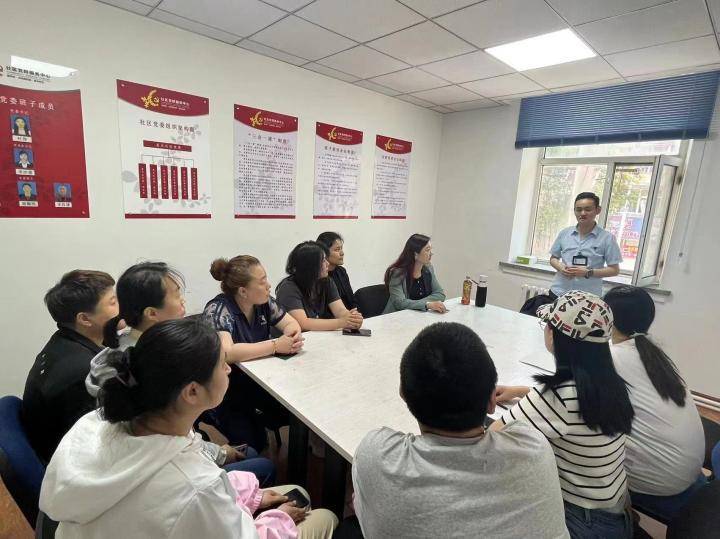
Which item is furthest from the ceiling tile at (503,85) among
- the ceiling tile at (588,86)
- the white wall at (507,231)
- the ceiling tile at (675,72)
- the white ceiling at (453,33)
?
the ceiling tile at (675,72)

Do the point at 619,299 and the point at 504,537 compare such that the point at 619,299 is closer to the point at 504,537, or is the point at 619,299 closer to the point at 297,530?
the point at 504,537

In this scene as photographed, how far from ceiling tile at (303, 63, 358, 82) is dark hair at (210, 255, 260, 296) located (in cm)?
207

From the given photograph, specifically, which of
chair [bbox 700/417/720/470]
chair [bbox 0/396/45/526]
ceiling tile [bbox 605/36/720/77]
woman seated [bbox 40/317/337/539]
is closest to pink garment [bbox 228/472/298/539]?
woman seated [bbox 40/317/337/539]

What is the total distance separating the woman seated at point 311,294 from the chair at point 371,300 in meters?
0.34

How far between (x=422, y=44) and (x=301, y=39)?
2.73 ft

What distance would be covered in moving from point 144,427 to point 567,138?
13.1ft

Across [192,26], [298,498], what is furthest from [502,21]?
[298,498]

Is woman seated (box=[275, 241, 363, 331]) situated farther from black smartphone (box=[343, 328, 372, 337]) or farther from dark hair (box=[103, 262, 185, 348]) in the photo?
dark hair (box=[103, 262, 185, 348])

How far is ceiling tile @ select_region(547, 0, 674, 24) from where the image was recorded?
6.26ft

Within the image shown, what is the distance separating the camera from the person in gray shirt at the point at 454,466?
67cm

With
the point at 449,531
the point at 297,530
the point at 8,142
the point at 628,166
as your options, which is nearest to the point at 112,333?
the point at 297,530

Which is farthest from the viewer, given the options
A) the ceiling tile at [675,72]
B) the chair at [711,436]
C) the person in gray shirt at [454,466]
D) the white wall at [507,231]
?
the white wall at [507,231]

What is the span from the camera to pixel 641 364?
4.01 ft

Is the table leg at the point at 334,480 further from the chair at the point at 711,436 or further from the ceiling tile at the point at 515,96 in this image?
the ceiling tile at the point at 515,96
